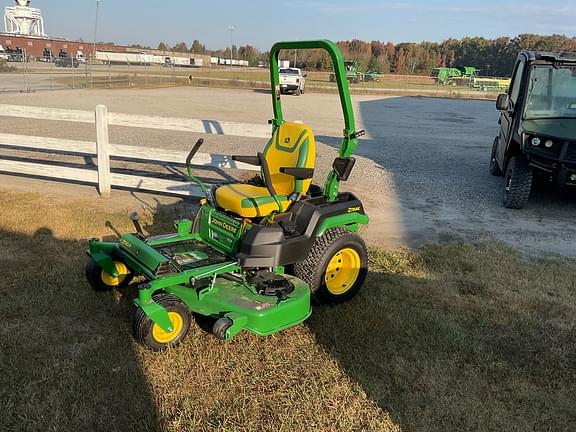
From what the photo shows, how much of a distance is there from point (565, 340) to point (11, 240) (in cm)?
502

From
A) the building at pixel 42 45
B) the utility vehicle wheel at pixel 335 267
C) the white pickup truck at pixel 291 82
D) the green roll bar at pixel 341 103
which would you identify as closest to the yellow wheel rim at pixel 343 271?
the utility vehicle wheel at pixel 335 267

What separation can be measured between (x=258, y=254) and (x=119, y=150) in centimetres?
399

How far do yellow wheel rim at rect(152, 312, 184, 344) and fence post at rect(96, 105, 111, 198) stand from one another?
13.0ft

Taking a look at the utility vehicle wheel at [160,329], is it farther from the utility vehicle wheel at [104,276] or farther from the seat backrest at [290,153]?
the seat backrest at [290,153]

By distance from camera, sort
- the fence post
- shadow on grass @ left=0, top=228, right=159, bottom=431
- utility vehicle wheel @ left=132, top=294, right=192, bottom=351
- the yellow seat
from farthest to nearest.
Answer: the fence post
the yellow seat
utility vehicle wheel @ left=132, top=294, right=192, bottom=351
shadow on grass @ left=0, top=228, right=159, bottom=431

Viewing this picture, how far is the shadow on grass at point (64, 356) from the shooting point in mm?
2787

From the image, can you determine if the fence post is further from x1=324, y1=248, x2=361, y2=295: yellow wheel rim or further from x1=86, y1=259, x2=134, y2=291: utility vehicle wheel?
x1=324, y1=248, x2=361, y2=295: yellow wheel rim

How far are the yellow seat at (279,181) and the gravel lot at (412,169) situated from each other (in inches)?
75.5

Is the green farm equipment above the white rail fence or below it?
above

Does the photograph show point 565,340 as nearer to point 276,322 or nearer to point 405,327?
point 405,327

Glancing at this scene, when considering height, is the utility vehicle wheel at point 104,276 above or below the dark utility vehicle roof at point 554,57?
below

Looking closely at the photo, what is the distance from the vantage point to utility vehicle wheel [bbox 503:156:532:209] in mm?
7090

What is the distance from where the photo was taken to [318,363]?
3365mm

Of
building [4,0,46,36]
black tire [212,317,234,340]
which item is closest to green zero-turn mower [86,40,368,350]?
black tire [212,317,234,340]
